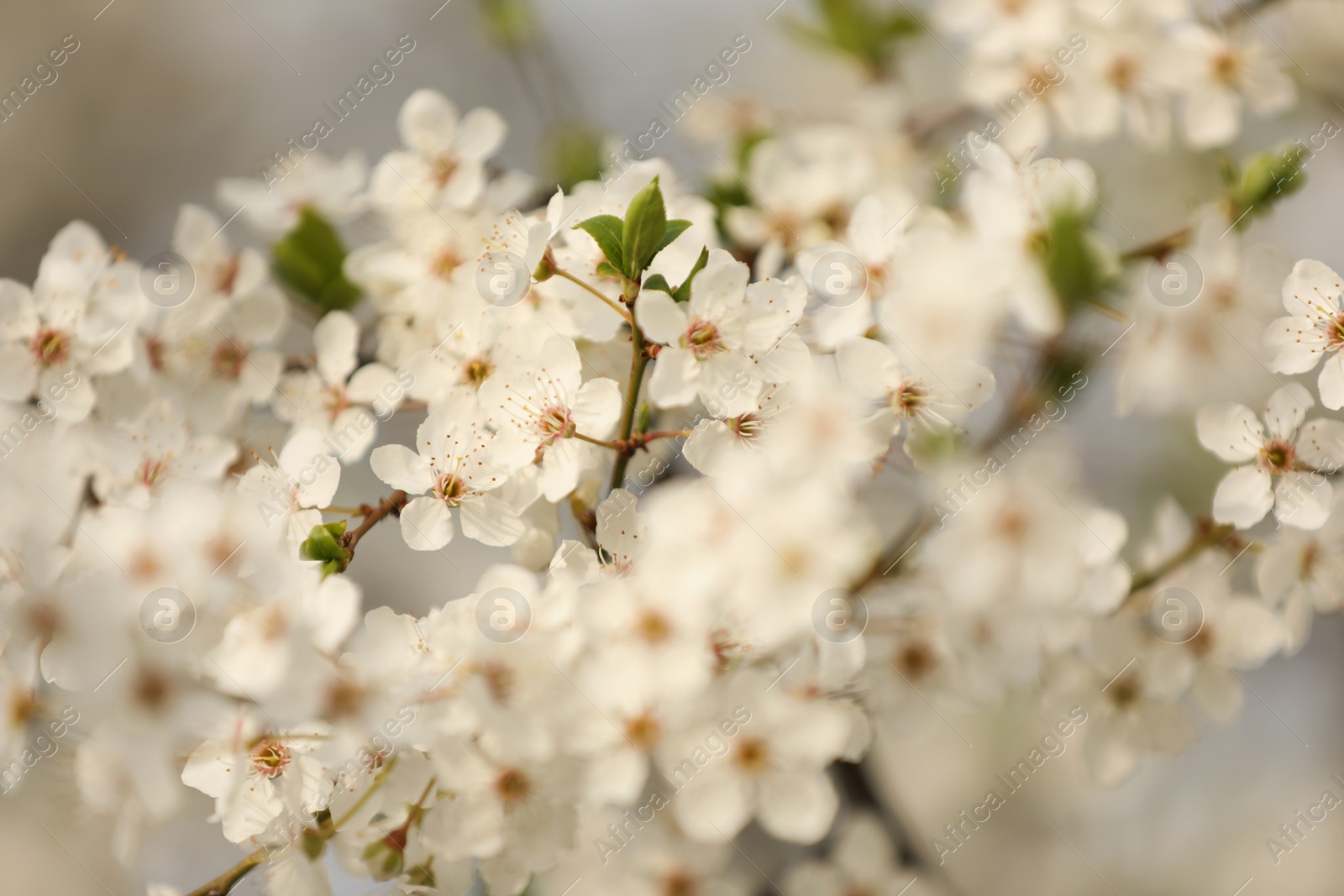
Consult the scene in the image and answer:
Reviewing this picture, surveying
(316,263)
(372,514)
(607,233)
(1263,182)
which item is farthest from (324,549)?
(1263,182)

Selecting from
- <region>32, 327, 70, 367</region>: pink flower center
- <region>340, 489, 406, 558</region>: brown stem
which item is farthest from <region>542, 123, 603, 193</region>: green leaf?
<region>32, 327, 70, 367</region>: pink flower center

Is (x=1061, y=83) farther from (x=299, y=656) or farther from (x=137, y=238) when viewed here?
(x=137, y=238)

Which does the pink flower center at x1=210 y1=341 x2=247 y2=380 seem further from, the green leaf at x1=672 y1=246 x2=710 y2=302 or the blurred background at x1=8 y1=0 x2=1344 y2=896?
the green leaf at x1=672 y1=246 x2=710 y2=302

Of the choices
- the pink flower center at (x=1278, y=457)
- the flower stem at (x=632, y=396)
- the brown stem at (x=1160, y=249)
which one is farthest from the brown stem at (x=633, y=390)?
the pink flower center at (x=1278, y=457)

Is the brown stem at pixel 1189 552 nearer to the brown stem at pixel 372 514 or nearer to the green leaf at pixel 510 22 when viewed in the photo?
the brown stem at pixel 372 514

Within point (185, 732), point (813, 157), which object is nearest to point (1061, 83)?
point (813, 157)

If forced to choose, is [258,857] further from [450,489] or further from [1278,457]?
[1278,457]

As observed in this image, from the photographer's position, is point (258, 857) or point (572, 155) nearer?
point (258, 857)
